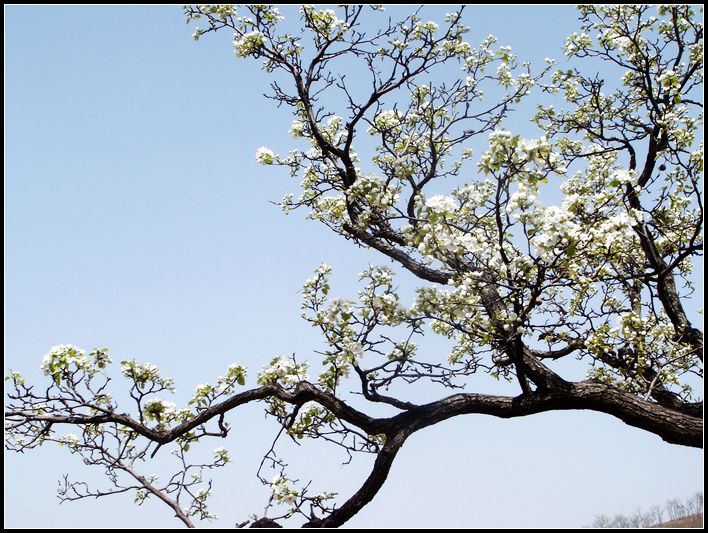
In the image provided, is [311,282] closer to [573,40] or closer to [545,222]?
[545,222]

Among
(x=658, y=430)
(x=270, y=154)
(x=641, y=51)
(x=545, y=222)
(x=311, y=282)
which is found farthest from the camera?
(x=270, y=154)

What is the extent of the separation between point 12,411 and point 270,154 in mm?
5301

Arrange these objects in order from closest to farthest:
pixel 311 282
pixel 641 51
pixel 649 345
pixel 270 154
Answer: pixel 311 282
pixel 649 345
pixel 641 51
pixel 270 154

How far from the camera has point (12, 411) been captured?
6.87 m

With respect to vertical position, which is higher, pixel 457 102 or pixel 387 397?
pixel 457 102

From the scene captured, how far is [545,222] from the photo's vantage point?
588cm

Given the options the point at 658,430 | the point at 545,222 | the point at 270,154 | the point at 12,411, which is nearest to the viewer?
the point at 545,222

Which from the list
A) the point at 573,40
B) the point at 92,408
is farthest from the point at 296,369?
the point at 573,40

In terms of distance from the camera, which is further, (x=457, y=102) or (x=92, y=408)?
(x=457, y=102)

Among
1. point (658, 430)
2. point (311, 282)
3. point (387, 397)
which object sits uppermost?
point (311, 282)

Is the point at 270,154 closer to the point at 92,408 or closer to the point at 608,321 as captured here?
the point at 92,408

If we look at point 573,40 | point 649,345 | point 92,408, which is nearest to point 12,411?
point 92,408

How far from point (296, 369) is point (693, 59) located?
7261mm

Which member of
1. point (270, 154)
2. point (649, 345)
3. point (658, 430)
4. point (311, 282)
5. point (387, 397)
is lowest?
point (658, 430)
